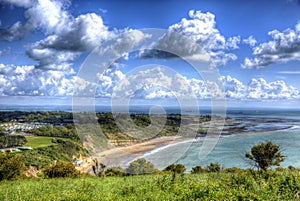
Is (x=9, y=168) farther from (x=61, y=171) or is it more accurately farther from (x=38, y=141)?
(x=38, y=141)

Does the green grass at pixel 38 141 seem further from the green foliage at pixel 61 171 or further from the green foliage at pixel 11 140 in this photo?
the green foliage at pixel 61 171

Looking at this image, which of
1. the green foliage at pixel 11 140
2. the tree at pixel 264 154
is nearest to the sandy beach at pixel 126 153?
the green foliage at pixel 11 140

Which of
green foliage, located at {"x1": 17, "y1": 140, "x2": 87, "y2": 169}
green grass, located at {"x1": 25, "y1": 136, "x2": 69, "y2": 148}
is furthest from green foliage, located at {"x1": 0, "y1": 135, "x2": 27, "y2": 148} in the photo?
green foliage, located at {"x1": 17, "y1": 140, "x2": 87, "y2": 169}

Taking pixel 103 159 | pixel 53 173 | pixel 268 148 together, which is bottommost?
pixel 103 159

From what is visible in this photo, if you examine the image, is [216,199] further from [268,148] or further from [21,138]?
[21,138]

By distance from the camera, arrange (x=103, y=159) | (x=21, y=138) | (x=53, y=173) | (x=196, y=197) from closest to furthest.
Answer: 1. (x=196, y=197)
2. (x=53, y=173)
3. (x=103, y=159)
4. (x=21, y=138)

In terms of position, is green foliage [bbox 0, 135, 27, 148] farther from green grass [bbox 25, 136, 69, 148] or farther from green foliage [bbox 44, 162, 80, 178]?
green foliage [bbox 44, 162, 80, 178]

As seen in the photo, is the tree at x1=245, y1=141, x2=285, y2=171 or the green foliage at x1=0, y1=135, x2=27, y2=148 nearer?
the tree at x1=245, y1=141, x2=285, y2=171

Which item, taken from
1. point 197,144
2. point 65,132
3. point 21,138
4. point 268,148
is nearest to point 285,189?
point 268,148
